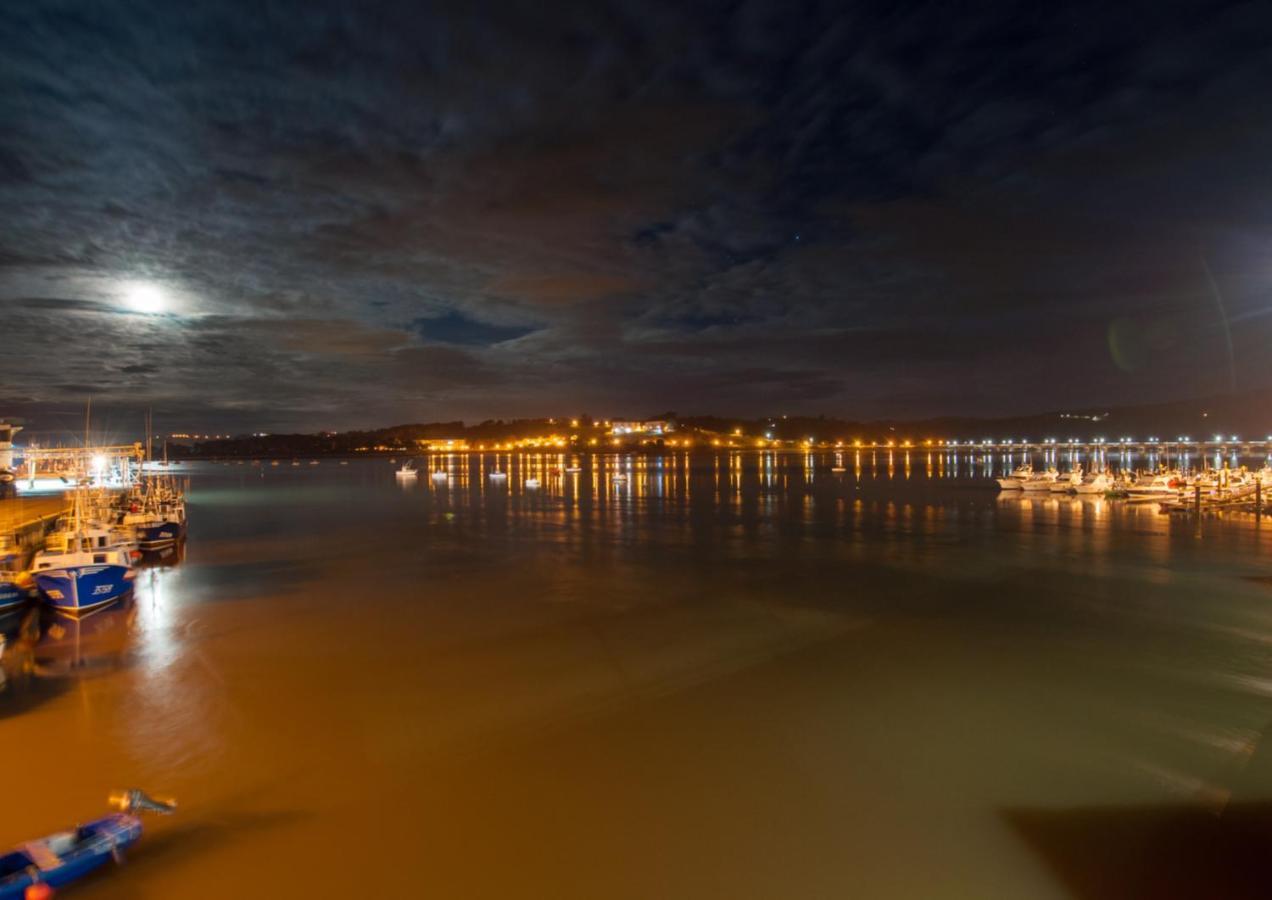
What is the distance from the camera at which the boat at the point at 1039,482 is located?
178 ft

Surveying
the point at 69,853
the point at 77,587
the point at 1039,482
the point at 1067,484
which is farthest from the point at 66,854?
the point at 1039,482

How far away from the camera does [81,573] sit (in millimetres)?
15312

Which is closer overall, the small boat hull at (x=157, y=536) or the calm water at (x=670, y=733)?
the calm water at (x=670, y=733)

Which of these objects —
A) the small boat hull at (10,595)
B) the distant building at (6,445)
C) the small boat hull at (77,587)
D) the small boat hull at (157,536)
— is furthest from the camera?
the distant building at (6,445)

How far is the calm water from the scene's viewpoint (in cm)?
668

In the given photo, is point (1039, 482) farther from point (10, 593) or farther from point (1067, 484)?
point (10, 593)

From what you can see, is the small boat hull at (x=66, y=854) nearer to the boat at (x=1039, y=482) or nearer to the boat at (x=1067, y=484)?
the boat at (x=1067, y=484)

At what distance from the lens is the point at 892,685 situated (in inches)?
445

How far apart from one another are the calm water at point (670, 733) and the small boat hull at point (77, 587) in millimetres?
468

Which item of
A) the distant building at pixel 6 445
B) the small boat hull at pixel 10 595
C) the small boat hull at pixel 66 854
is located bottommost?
the small boat hull at pixel 66 854

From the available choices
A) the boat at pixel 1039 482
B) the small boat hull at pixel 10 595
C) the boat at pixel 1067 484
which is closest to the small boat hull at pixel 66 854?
the small boat hull at pixel 10 595

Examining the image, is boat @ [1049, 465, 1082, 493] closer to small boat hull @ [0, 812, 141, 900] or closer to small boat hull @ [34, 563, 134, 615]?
small boat hull @ [34, 563, 134, 615]

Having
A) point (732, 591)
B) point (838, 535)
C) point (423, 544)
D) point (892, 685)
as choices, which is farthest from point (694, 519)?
point (892, 685)

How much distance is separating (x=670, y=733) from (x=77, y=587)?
44.7 ft
